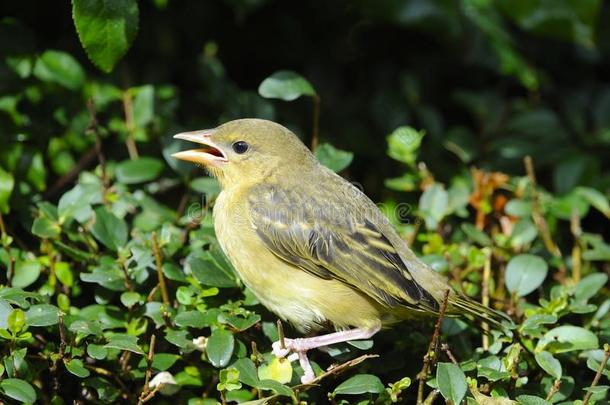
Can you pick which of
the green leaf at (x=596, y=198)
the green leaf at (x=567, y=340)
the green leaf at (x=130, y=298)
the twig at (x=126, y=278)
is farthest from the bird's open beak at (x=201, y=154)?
the green leaf at (x=596, y=198)

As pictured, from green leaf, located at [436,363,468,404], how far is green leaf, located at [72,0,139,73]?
2.16 m

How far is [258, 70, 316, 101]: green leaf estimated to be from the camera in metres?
4.52

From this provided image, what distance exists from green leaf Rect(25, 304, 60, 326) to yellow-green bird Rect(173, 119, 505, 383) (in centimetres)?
88

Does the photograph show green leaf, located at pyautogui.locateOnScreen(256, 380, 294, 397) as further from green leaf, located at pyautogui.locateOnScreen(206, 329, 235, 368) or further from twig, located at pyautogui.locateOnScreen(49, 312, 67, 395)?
twig, located at pyautogui.locateOnScreen(49, 312, 67, 395)

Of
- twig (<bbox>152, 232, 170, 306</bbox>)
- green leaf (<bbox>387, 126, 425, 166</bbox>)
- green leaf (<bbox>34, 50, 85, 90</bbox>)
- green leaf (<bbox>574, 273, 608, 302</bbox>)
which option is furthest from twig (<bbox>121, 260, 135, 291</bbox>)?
green leaf (<bbox>574, 273, 608, 302</bbox>)

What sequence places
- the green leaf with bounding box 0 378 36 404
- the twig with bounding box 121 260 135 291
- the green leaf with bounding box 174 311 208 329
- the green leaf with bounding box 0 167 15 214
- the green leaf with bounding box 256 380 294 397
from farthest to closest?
1. the green leaf with bounding box 0 167 15 214
2. the twig with bounding box 121 260 135 291
3. the green leaf with bounding box 174 311 208 329
4. the green leaf with bounding box 256 380 294 397
5. the green leaf with bounding box 0 378 36 404

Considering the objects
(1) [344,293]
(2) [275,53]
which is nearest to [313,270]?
(1) [344,293]

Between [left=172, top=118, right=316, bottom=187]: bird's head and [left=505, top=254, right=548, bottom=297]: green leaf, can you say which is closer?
[left=505, top=254, right=548, bottom=297]: green leaf

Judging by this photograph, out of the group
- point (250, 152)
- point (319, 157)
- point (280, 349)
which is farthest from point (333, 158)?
point (280, 349)

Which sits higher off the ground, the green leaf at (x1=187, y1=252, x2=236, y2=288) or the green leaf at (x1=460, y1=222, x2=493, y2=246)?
the green leaf at (x1=187, y1=252, x2=236, y2=288)

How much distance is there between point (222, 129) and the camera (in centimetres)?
440

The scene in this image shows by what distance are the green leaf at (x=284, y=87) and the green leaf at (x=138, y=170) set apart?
0.77m

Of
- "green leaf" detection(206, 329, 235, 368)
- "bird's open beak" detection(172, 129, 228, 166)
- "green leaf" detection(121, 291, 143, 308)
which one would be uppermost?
"bird's open beak" detection(172, 129, 228, 166)

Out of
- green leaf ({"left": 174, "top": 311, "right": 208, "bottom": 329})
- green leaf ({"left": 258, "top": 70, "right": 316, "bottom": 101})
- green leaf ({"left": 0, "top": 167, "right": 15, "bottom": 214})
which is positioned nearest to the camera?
green leaf ({"left": 174, "top": 311, "right": 208, "bottom": 329})
